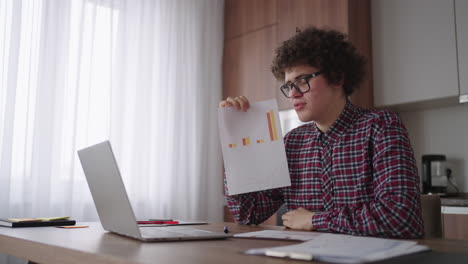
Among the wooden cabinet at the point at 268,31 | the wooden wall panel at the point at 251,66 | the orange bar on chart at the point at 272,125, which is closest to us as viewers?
the orange bar on chart at the point at 272,125

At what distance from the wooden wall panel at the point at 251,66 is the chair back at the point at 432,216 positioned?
2.03 meters

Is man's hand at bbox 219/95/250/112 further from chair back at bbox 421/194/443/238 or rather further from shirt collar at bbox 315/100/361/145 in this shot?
chair back at bbox 421/194/443/238

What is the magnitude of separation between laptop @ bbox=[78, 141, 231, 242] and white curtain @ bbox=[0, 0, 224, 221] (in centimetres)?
167

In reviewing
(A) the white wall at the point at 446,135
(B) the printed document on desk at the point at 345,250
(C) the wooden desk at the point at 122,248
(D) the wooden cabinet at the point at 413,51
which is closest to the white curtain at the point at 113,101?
(D) the wooden cabinet at the point at 413,51

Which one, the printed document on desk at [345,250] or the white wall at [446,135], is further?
the white wall at [446,135]

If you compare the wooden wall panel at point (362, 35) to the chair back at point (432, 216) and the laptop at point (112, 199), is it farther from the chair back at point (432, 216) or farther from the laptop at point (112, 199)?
the laptop at point (112, 199)

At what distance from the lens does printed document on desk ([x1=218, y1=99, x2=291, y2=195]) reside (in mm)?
1339

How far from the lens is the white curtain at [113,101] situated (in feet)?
8.43

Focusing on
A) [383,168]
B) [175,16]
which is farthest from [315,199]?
[175,16]

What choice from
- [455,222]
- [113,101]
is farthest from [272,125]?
[113,101]

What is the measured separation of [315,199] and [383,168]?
297 millimetres

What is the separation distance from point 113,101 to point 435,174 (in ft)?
7.22

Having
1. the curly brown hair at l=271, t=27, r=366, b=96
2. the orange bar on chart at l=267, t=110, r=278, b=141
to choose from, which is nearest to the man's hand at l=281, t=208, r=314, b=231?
the orange bar on chart at l=267, t=110, r=278, b=141

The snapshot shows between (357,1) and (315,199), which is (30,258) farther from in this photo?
(357,1)
